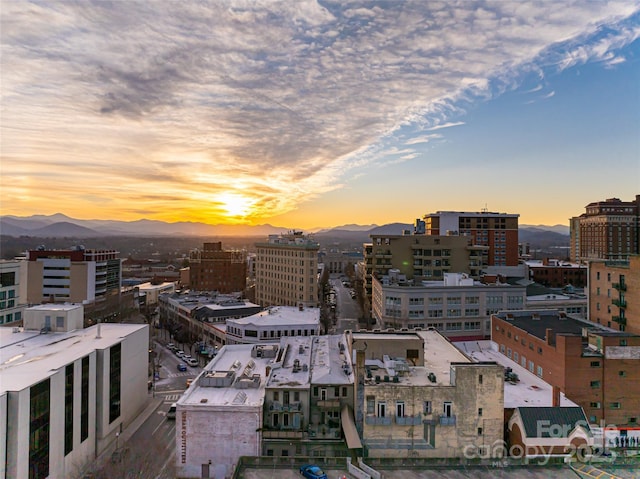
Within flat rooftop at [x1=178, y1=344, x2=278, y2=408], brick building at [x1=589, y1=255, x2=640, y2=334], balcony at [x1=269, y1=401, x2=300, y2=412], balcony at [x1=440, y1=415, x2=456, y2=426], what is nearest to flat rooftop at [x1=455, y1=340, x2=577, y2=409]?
balcony at [x1=440, y1=415, x2=456, y2=426]

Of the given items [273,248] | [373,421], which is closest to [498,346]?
[373,421]

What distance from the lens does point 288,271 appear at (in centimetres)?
8962

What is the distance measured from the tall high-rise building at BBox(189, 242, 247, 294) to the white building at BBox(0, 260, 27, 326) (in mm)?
43982

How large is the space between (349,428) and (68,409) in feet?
62.8

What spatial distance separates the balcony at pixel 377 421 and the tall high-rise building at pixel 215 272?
292 feet

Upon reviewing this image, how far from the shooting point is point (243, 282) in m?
114

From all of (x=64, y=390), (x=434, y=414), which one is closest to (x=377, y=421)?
(x=434, y=414)

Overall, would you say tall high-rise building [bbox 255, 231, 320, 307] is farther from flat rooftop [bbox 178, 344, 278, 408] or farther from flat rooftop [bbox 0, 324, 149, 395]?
flat rooftop [bbox 0, 324, 149, 395]

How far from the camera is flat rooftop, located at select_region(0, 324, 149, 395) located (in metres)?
26.0

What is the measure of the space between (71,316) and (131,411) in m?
11.2

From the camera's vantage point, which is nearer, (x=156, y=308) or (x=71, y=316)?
(x=71, y=316)

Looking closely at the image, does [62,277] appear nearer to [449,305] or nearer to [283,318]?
[283,318]

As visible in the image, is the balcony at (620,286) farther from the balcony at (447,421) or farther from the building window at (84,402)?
the building window at (84,402)

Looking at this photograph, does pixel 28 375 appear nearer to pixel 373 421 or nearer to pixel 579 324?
pixel 373 421
